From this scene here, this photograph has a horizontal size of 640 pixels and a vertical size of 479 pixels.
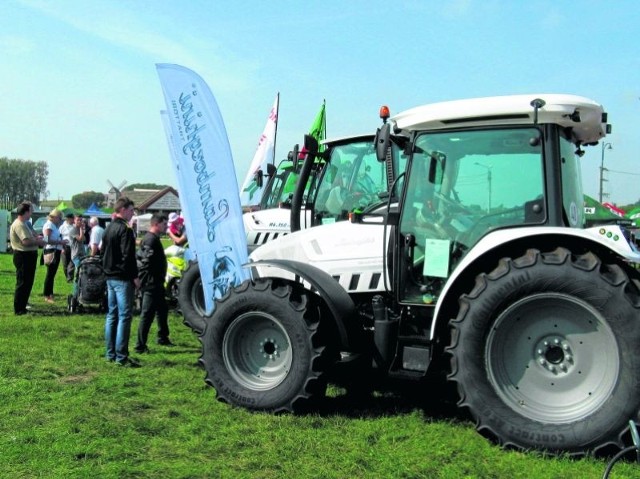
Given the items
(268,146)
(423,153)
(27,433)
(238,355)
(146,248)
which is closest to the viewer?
Result: (27,433)

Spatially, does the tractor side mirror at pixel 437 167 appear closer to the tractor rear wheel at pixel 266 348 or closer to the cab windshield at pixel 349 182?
the tractor rear wheel at pixel 266 348

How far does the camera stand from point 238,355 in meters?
5.25

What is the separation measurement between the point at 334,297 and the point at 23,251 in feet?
22.3

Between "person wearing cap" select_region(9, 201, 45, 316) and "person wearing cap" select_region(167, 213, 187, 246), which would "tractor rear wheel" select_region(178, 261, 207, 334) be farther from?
"person wearing cap" select_region(9, 201, 45, 316)

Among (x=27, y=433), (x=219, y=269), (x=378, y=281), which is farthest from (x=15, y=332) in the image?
(x=378, y=281)

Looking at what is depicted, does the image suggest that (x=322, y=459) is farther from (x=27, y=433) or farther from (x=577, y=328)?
(x=27, y=433)

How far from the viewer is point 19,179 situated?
90.2m

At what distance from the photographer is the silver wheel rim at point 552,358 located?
400 cm

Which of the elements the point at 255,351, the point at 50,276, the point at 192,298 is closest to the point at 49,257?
the point at 50,276

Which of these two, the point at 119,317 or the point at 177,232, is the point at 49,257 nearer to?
the point at 177,232

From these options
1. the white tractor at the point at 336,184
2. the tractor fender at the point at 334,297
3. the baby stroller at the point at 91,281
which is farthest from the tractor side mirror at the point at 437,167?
the baby stroller at the point at 91,281

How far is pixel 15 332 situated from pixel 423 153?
6.34 m

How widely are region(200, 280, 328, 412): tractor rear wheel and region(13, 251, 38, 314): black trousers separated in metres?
5.82

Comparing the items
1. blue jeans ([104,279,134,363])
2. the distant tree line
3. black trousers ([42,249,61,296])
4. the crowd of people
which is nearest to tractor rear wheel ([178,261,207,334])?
the crowd of people
